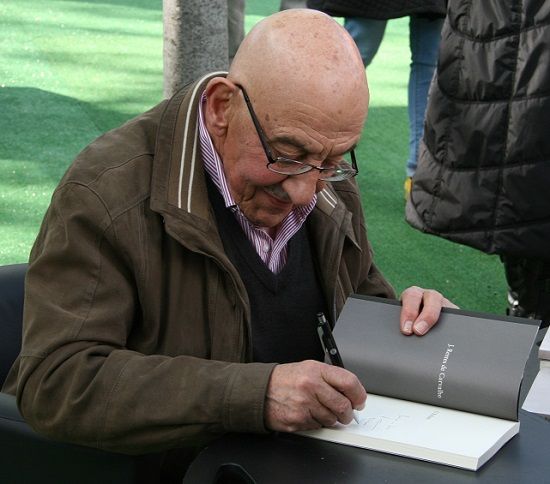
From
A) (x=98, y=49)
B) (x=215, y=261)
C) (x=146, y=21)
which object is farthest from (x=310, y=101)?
(x=146, y=21)

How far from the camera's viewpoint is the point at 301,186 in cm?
224

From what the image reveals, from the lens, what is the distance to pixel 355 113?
2240mm

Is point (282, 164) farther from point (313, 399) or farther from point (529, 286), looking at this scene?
point (529, 286)

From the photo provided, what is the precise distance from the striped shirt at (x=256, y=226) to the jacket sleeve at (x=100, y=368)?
0.93 feet

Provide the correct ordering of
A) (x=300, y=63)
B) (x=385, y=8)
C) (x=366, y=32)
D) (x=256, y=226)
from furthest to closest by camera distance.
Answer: (x=366, y=32), (x=385, y=8), (x=256, y=226), (x=300, y=63)

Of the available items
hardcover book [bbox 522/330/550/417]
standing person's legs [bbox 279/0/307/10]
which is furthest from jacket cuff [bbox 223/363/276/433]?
standing person's legs [bbox 279/0/307/10]

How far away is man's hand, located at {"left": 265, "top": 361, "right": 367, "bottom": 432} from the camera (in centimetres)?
192

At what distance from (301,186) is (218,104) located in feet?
0.78

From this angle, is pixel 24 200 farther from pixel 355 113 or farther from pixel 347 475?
pixel 347 475

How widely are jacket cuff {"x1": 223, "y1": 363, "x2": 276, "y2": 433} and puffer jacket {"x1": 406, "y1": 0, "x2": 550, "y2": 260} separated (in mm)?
1886

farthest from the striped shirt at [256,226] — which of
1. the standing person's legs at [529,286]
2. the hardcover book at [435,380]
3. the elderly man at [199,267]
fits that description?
the standing person's legs at [529,286]

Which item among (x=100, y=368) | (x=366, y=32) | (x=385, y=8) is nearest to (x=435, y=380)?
(x=100, y=368)

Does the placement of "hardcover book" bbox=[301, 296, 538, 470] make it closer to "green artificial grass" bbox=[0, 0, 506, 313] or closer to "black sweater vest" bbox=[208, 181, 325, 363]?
"black sweater vest" bbox=[208, 181, 325, 363]

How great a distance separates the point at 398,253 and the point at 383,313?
3126 mm
